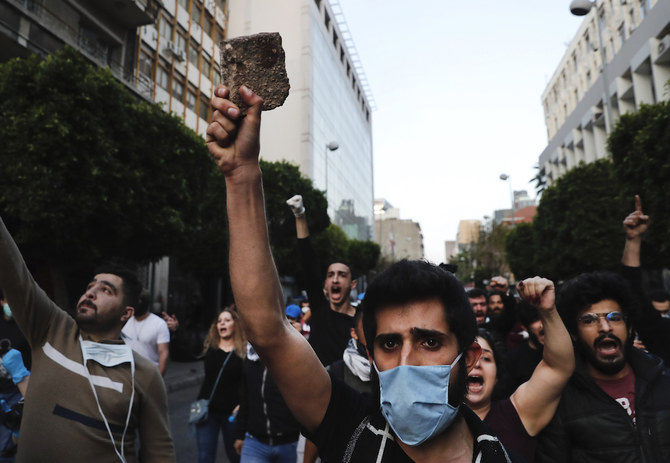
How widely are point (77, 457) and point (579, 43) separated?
1878 inches

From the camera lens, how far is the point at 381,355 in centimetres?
140

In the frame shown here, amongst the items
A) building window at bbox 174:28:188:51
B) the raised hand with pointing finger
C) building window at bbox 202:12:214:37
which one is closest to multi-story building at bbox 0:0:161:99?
building window at bbox 174:28:188:51

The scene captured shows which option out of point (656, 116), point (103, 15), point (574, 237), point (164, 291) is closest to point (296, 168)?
point (164, 291)

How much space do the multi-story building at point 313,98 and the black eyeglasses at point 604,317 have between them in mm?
39652

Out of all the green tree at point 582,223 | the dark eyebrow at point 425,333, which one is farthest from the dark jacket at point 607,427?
the green tree at point 582,223

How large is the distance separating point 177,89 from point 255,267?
91.5ft

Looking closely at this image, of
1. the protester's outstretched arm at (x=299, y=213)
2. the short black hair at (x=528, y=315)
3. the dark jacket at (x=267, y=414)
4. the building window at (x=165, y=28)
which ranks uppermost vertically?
the building window at (x=165, y=28)

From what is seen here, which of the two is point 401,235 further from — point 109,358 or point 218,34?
point 109,358

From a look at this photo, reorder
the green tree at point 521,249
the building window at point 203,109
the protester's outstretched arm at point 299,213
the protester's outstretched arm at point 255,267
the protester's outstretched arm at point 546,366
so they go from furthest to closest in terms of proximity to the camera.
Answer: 1. the green tree at point 521,249
2. the building window at point 203,109
3. the protester's outstretched arm at point 299,213
4. the protester's outstretched arm at point 546,366
5. the protester's outstretched arm at point 255,267

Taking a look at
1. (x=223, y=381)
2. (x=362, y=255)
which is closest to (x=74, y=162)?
(x=223, y=381)

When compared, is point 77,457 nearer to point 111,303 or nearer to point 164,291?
point 111,303

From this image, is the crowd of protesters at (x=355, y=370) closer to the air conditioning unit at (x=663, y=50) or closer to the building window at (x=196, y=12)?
the air conditioning unit at (x=663, y=50)

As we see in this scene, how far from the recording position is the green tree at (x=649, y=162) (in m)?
12.4

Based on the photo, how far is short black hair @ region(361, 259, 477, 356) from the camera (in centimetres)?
139
